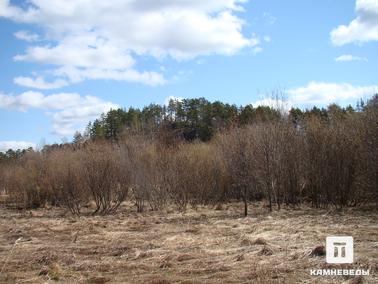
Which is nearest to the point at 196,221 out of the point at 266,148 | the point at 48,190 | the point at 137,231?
the point at 137,231

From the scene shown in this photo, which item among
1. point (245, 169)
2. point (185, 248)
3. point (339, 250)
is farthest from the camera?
point (245, 169)

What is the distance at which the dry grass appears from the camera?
7.62 meters

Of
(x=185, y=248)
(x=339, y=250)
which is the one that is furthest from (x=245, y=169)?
(x=339, y=250)

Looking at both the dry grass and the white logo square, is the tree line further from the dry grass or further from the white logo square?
the white logo square

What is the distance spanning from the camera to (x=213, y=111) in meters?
55.4

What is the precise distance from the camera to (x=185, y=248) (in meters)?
10.1

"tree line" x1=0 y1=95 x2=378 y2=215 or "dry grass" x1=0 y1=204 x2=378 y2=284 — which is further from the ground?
"tree line" x1=0 y1=95 x2=378 y2=215

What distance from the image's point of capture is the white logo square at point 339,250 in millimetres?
7708

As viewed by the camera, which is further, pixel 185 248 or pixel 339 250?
pixel 185 248

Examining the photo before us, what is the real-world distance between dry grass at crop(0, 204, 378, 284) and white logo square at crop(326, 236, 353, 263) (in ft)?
0.50

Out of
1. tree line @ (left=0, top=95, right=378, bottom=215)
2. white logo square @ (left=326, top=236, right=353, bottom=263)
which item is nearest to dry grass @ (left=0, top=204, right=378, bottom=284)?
white logo square @ (left=326, top=236, right=353, bottom=263)

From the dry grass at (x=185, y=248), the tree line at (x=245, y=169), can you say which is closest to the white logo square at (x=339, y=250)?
the dry grass at (x=185, y=248)

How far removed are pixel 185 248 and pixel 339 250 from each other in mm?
3191

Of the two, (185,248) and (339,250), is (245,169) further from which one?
(339,250)
